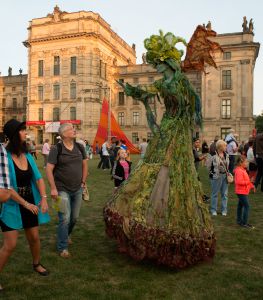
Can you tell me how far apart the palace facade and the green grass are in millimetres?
37786

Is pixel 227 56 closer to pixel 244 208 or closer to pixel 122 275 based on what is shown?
pixel 244 208

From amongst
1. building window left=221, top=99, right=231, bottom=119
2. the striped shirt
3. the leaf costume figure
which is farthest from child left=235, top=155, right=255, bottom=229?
building window left=221, top=99, right=231, bottom=119

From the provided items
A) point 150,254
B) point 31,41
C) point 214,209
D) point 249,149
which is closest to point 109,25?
point 31,41

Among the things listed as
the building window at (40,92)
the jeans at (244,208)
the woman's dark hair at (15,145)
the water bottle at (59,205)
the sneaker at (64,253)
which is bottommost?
the sneaker at (64,253)

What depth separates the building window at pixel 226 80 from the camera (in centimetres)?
4359

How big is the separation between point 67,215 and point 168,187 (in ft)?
4.99

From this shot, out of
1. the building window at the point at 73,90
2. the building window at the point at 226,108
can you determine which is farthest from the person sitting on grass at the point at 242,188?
the building window at the point at 73,90

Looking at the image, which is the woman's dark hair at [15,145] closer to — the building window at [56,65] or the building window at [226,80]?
the building window at [226,80]

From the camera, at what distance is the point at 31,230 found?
4227 millimetres

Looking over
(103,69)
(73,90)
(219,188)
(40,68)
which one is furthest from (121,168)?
(40,68)

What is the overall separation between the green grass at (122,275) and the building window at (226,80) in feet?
129

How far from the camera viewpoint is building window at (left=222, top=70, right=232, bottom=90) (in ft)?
143

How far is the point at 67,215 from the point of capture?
514 centimetres

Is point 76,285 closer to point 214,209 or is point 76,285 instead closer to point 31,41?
point 214,209
